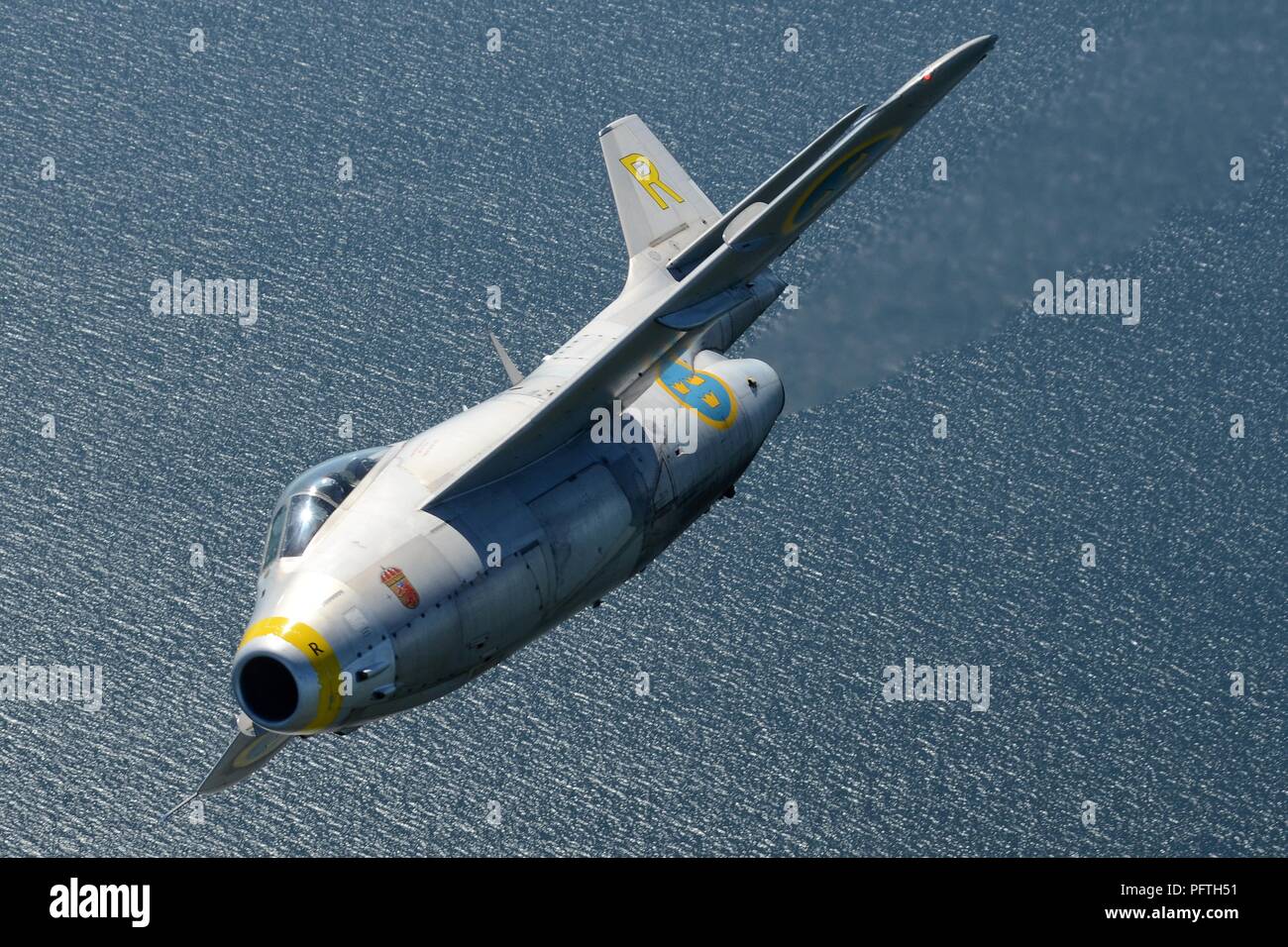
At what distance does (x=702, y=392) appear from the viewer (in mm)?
59625

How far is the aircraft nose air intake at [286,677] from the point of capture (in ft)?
150

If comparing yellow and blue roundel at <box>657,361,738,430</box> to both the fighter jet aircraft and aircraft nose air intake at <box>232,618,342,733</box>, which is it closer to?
the fighter jet aircraft

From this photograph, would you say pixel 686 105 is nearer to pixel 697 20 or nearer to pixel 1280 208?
pixel 697 20

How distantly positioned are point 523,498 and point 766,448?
84.0m

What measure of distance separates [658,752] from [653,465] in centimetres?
6338

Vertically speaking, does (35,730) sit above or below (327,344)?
below

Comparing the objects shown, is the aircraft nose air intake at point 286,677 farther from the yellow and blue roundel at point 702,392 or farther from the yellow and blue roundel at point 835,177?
the yellow and blue roundel at point 835,177

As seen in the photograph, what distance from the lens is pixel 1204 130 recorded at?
92.6m

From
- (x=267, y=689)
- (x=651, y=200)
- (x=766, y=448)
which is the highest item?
(x=766, y=448)

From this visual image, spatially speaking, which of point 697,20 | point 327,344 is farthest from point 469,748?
point 697,20

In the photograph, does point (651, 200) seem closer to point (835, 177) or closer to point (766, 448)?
point (835, 177)

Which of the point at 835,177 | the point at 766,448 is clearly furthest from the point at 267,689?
the point at 766,448

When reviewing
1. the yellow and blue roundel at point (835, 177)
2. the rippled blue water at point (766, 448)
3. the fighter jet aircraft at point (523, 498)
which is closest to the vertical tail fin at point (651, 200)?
the fighter jet aircraft at point (523, 498)

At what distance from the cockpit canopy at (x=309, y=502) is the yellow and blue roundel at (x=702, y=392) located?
11.2 metres
